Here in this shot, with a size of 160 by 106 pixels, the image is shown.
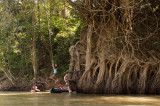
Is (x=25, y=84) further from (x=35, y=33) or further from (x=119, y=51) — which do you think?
(x=119, y=51)

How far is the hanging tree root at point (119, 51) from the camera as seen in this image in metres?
10.8

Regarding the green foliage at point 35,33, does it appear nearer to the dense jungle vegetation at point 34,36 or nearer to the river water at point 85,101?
the dense jungle vegetation at point 34,36

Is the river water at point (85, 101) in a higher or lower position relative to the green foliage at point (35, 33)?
lower

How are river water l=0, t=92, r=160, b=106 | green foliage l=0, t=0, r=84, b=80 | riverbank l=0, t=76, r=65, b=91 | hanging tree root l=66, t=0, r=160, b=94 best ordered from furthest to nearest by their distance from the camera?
riverbank l=0, t=76, r=65, b=91 < green foliage l=0, t=0, r=84, b=80 < hanging tree root l=66, t=0, r=160, b=94 < river water l=0, t=92, r=160, b=106

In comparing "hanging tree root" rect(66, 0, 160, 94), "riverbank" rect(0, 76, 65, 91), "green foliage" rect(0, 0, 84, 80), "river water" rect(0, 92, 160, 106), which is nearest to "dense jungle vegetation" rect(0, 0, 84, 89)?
"green foliage" rect(0, 0, 84, 80)

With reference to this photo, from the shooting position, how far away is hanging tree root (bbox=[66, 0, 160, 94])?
10.8 meters

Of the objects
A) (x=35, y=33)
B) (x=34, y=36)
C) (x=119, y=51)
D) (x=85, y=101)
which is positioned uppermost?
(x=35, y=33)

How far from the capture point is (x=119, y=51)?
11.3m

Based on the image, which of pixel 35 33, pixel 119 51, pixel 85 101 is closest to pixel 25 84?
pixel 35 33

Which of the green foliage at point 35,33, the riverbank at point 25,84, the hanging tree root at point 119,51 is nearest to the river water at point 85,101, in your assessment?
the hanging tree root at point 119,51

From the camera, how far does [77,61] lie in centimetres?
1258

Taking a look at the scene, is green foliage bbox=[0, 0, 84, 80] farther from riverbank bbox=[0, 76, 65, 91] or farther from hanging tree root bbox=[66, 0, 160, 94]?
hanging tree root bbox=[66, 0, 160, 94]

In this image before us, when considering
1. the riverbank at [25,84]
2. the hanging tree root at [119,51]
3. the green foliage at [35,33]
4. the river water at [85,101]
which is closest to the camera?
the river water at [85,101]

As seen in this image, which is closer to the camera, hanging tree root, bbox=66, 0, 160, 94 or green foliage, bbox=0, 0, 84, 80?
hanging tree root, bbox=66, 0, 160, 94
